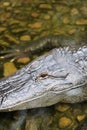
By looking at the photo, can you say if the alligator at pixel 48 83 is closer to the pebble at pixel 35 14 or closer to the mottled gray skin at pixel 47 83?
the mottled gray skin at pixel 47 83

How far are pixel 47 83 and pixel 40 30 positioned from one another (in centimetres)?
162

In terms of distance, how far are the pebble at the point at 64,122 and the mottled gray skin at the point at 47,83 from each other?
164mm

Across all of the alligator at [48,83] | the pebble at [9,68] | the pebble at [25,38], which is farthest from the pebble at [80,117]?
the pebble at [25,38]

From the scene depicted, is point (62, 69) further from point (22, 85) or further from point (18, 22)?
point (18, 22)

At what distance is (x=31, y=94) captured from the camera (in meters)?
2.81

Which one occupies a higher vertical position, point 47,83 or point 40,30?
point 47,83

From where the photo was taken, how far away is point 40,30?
4.37 metres

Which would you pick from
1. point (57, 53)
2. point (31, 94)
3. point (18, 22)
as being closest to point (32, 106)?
point (31, 94)

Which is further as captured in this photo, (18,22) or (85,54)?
(18,22)

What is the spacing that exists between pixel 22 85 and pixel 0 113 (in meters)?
0.33

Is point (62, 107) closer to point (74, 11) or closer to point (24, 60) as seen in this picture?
point (24, 60)

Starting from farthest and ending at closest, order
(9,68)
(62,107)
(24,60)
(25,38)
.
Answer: (25,38)
(24,60)
(9,68)
(62,107)

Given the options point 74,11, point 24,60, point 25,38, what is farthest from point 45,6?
point 24,60

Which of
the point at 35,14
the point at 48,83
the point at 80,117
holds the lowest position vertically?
the point at 35,14
